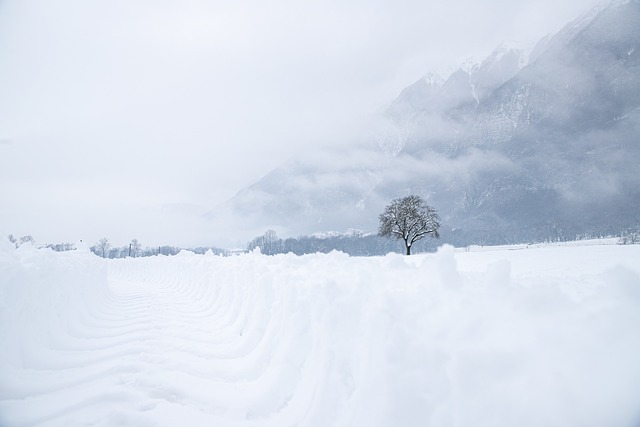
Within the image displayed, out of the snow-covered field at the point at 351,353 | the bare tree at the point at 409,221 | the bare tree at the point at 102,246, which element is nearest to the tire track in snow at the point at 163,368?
the snow-covered field at the point at 351,353

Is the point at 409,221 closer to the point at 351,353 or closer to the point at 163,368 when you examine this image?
the point at 163,368

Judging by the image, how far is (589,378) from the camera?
5.36 feet

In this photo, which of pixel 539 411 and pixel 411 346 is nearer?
pixel 539 411

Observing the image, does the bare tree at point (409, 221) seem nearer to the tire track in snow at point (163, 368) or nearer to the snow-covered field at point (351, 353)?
the tire track in snow at point (163, 368)

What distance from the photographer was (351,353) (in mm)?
3059

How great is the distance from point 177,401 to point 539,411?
11.6 feet

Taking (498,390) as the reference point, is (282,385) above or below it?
below

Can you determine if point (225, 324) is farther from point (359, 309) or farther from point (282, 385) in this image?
point (359, 309)

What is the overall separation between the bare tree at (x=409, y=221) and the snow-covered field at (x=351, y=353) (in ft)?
132

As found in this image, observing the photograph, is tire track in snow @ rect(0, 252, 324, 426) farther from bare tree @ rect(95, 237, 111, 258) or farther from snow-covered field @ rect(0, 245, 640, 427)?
bare tree @ rect(95, 237, 111, 258)

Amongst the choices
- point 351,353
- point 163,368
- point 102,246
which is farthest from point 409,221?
point 102,246

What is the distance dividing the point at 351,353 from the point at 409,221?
144ft

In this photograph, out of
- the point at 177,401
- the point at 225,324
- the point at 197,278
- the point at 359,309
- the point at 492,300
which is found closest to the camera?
the point at 492,300

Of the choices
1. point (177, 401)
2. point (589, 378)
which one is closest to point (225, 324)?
point (177, 401)
